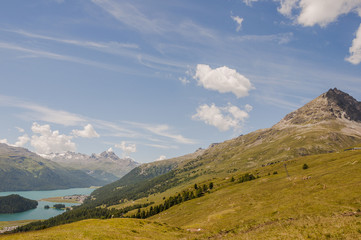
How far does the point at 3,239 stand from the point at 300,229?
156ft

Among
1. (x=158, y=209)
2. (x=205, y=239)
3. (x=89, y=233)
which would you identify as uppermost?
(x=89, y=233)

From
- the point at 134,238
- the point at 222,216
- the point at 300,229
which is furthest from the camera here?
the point at 222,216

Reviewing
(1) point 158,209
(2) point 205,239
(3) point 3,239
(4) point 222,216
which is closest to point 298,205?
(4) point 222,216

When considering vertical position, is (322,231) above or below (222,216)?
above

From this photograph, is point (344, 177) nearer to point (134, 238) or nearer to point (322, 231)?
point (322, 231)

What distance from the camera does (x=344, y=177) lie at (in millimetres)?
82438

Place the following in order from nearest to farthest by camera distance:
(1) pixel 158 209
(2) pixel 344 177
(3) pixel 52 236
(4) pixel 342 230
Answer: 1. (4) pixel 342 230
2. (3) pixel 52 236
3. (2) pixel 344 177
4. (1) pixel 158 209

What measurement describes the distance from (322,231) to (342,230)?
2.31 metres

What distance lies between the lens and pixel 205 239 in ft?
140

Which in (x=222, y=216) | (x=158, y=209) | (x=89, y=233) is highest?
(x=89, y=233)

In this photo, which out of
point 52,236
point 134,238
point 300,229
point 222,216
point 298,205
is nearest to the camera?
point 300,229

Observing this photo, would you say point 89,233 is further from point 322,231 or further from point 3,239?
point 322,231

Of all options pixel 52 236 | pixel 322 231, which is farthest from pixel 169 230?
pixel 322 231

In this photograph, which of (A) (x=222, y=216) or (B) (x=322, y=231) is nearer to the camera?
(B) (x=322, y=231)
